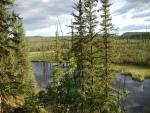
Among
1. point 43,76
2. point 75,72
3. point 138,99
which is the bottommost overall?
point 138,99

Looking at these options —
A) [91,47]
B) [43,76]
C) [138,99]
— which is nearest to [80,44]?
[91,47]

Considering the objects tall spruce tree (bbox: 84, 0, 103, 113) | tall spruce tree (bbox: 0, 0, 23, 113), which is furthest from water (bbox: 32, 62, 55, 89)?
tall spruce tree (bbox: 0, 0, 23, 113)

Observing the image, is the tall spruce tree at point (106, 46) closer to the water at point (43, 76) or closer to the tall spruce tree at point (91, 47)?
the tall spruce tree at point (91, 47)

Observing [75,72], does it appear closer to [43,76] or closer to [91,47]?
[91,47]

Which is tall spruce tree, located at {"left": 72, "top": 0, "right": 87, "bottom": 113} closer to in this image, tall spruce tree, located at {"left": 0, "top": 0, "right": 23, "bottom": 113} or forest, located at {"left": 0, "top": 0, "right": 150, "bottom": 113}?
forest, located at {"left": 0, "top": 0, "right": 150, "bottom": 113}

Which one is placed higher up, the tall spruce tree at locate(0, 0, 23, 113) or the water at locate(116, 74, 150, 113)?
the tall spruce tree at locate(0, 0, 23, 113)

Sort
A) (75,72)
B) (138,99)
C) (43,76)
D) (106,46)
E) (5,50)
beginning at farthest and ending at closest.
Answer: (43,76), (138,99), (106,46), (75,72), (5,50)

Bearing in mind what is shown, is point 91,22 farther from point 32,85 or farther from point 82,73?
point 32,85

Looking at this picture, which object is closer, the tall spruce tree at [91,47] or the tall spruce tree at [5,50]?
the tall spruce tree at [5,50]

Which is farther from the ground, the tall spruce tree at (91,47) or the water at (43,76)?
the tall spruce tree at (91,47)

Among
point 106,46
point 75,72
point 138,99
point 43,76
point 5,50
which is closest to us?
point 5,50

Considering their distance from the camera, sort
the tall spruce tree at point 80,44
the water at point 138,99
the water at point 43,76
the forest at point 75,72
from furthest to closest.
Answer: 1. the water at point 43,76
2. the water at point 138,99
3. the tall spruce tree at point 80,44
4. the forest at point 75,72

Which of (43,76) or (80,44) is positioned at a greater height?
(80,44)

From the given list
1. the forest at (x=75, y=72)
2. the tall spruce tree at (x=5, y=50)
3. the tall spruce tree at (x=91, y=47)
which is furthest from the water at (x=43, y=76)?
the tall spruce tree at (x=5, y=50)
